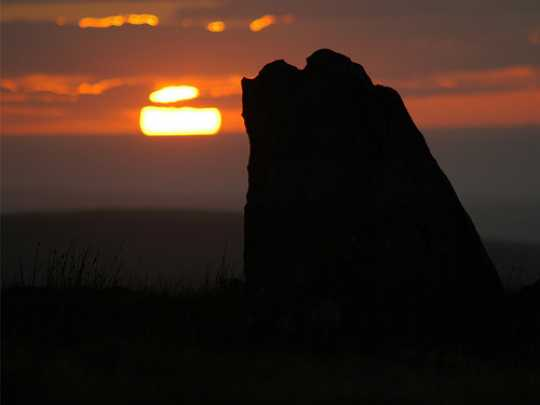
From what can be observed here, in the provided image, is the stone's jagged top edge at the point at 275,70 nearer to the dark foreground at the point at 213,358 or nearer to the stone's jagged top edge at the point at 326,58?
the stone's jagged top edge at the point at 326,58

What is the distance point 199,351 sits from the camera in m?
7.98

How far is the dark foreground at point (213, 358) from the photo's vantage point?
22.1 feet

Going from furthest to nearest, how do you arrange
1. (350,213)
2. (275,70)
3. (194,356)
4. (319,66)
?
1. (275,70)
2. (319,66)
3. (350,213)
4. (194,356)

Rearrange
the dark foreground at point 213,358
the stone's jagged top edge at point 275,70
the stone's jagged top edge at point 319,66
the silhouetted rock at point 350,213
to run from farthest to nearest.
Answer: the stone's jagged top edge at point 275,70 < the stone's jagged top edge at point 319,66 < the silhouetted rock at point 350,213 < the dark foreground at point 213,358

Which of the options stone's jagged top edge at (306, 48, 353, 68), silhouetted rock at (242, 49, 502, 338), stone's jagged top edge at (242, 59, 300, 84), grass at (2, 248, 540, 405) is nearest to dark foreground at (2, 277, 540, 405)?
grass at (2, 248, 540, 405)

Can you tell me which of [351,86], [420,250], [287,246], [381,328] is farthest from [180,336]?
[351,86]

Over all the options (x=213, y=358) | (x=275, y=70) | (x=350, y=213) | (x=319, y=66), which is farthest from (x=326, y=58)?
(x=213, y=358)

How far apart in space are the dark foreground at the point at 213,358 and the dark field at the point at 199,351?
12mm

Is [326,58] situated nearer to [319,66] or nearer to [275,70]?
[319,66]

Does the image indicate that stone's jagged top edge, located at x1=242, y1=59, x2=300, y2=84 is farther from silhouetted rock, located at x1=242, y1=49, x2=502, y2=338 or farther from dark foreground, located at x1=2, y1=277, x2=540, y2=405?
dark foreground, located at x1=2, y1=277, x2=540, y2=405

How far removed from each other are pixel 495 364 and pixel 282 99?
351 cm

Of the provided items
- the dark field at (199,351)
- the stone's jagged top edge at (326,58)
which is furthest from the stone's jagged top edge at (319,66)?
the dark field at (199,351)

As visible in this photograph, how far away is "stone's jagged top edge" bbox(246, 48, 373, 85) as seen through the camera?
9.54m

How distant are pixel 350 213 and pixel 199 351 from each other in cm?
198
